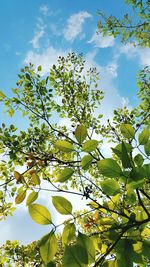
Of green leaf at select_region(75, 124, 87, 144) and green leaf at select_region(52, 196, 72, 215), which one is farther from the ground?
green leaf at select_region(75, 124, 87, 144)

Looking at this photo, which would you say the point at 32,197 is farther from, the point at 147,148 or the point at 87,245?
the point at 147,148

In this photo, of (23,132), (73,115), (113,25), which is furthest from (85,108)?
(113,25)

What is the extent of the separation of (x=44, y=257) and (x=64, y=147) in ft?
1.59

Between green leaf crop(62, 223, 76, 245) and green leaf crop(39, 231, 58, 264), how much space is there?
105 mm

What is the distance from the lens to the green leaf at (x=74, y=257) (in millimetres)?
996

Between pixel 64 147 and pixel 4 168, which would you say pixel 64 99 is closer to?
pixel 4 168

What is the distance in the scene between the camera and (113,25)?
977 centimetres

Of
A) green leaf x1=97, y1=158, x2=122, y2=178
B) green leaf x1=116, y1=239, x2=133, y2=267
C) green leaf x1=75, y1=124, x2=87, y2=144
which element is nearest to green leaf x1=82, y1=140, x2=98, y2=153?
green leaf x1=75, y1=124, x2=87, y2=144

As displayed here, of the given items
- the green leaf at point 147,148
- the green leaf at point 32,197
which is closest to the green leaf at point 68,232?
the green leaf at point 32,197

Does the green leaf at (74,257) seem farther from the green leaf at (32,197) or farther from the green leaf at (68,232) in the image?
the green leaf at (32,197)

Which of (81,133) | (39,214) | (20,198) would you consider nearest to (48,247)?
(39,214)

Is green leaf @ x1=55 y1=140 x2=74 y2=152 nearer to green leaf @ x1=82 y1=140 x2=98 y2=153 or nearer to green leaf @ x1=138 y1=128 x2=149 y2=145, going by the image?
green leaf @ x1=82 y1=140 x2=98 y2=153

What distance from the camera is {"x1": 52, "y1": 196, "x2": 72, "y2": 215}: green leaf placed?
1221 millimetres

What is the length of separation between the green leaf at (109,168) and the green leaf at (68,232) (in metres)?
0.31
